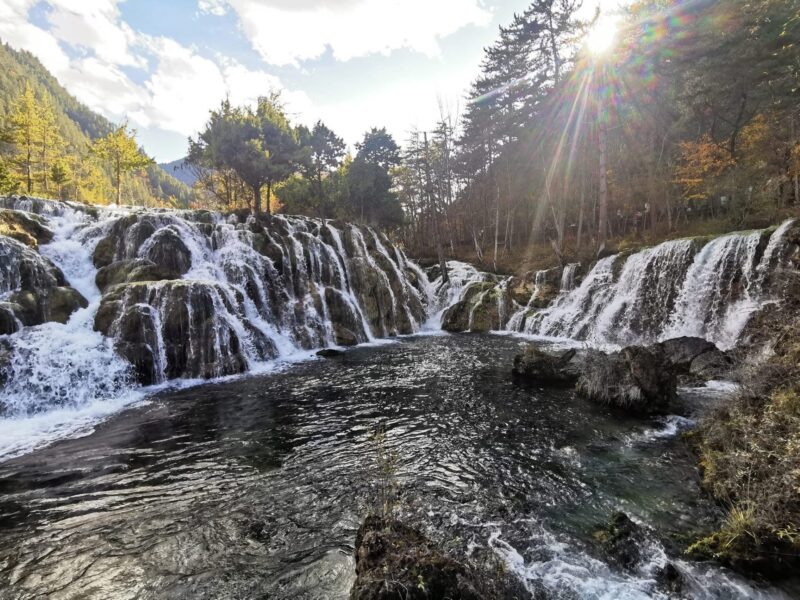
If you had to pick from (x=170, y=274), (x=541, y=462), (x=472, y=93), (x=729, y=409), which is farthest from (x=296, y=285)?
(x=472, y=93)

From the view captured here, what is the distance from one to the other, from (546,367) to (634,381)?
343 centimetres

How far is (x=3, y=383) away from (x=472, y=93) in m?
44.6

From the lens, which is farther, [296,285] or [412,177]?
[412,177]

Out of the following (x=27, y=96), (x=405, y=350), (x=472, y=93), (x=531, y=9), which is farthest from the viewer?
(x=472, y=93)

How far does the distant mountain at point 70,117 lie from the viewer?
131750 mm

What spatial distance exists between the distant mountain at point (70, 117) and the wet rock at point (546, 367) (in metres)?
139

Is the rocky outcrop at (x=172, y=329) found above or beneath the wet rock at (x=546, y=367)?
above

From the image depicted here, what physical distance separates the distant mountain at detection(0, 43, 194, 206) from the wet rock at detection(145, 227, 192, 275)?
12386cm

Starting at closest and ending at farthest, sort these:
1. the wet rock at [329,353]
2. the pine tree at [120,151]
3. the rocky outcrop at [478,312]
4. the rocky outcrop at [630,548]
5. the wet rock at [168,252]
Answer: the rocky outcrop at [630,548], the wet rock at [329,353], the wet rock at [168,252], the rocky outcrop at [478,312], the pine tree at [120,151]

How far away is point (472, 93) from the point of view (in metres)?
42.5

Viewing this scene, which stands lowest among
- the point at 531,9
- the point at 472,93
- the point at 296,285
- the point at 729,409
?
the point at 729,409

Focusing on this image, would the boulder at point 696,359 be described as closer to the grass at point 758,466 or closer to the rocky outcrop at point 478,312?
the grass at point 758,466

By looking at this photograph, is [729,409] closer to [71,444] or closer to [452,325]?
[71,444]

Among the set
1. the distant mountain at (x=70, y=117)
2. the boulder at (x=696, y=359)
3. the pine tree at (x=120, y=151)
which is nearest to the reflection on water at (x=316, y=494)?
the boulder at (x=696, y=359)
